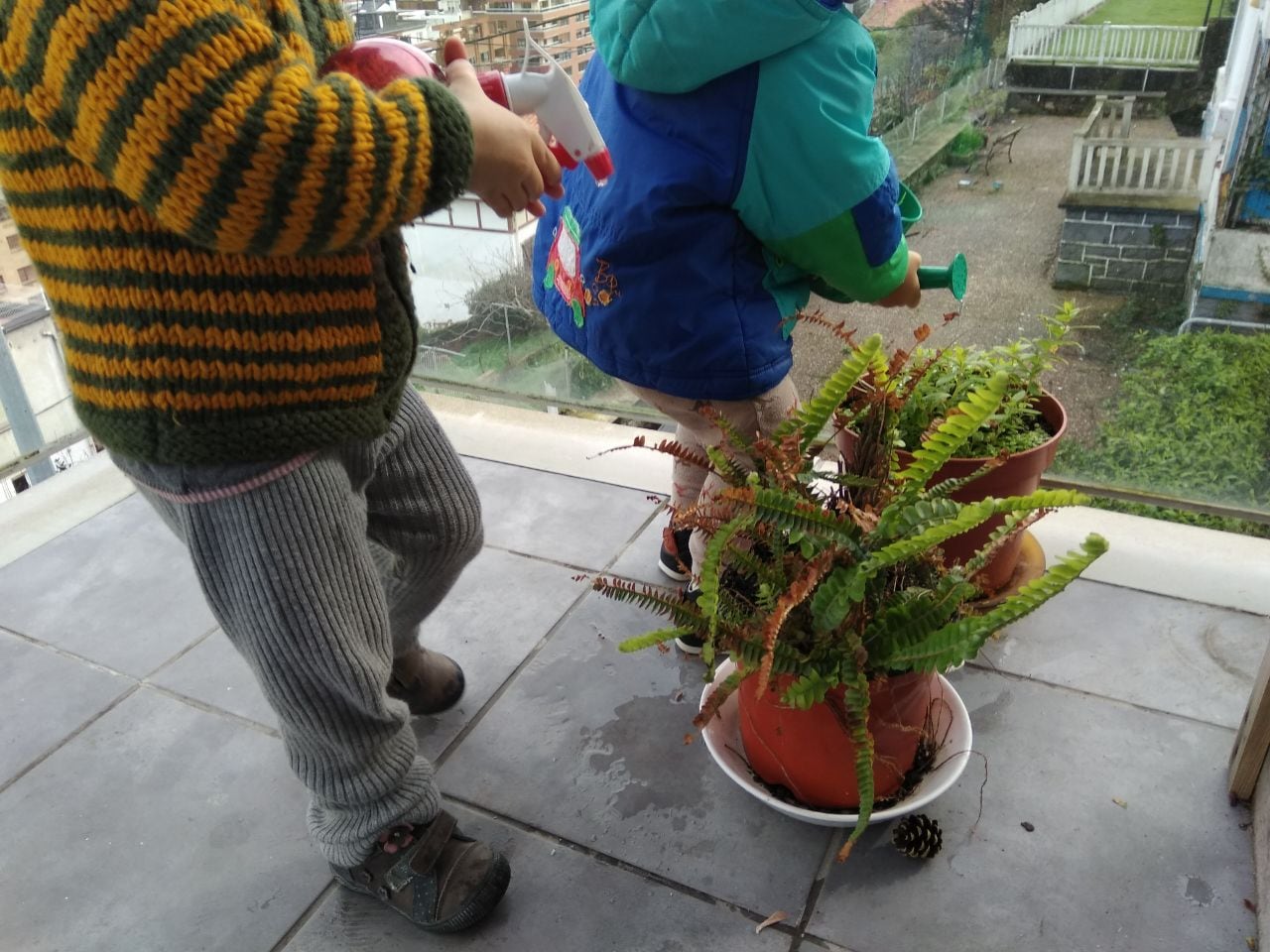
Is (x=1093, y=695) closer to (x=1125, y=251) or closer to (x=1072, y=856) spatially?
(x=1072, y=856)

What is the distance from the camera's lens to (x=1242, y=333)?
1.82 metres

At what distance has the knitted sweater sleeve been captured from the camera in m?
0.79

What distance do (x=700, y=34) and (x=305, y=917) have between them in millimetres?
1281

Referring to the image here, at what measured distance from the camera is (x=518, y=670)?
1.75 meters

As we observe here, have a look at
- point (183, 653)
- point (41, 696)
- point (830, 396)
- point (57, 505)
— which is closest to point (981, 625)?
point (830, 396)

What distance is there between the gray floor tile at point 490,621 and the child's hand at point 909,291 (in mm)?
823

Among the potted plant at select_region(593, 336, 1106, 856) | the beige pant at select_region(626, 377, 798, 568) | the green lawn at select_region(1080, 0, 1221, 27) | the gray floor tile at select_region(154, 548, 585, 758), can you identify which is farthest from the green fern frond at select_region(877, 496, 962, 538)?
the green lawn at select_region(1080, 0, 1221, 27)

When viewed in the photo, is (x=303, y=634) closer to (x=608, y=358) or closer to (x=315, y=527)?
(x=315, y=527)

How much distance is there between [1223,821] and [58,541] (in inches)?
90.6

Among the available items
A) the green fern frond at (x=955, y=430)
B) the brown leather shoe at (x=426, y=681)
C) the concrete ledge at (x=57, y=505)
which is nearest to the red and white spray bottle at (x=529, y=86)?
the green fern frond at (x=955, y=430)

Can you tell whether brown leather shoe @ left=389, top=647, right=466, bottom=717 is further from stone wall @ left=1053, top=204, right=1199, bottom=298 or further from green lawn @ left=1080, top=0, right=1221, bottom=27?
green lawn @ left=1080, top=0, right=1221, bottom=27

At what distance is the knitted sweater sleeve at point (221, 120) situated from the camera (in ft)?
2.60

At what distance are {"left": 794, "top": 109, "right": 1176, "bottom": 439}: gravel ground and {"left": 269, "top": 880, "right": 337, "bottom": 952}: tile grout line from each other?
1194 mm

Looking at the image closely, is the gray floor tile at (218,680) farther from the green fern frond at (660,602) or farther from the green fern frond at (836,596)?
the green fern frond at (836,596)
